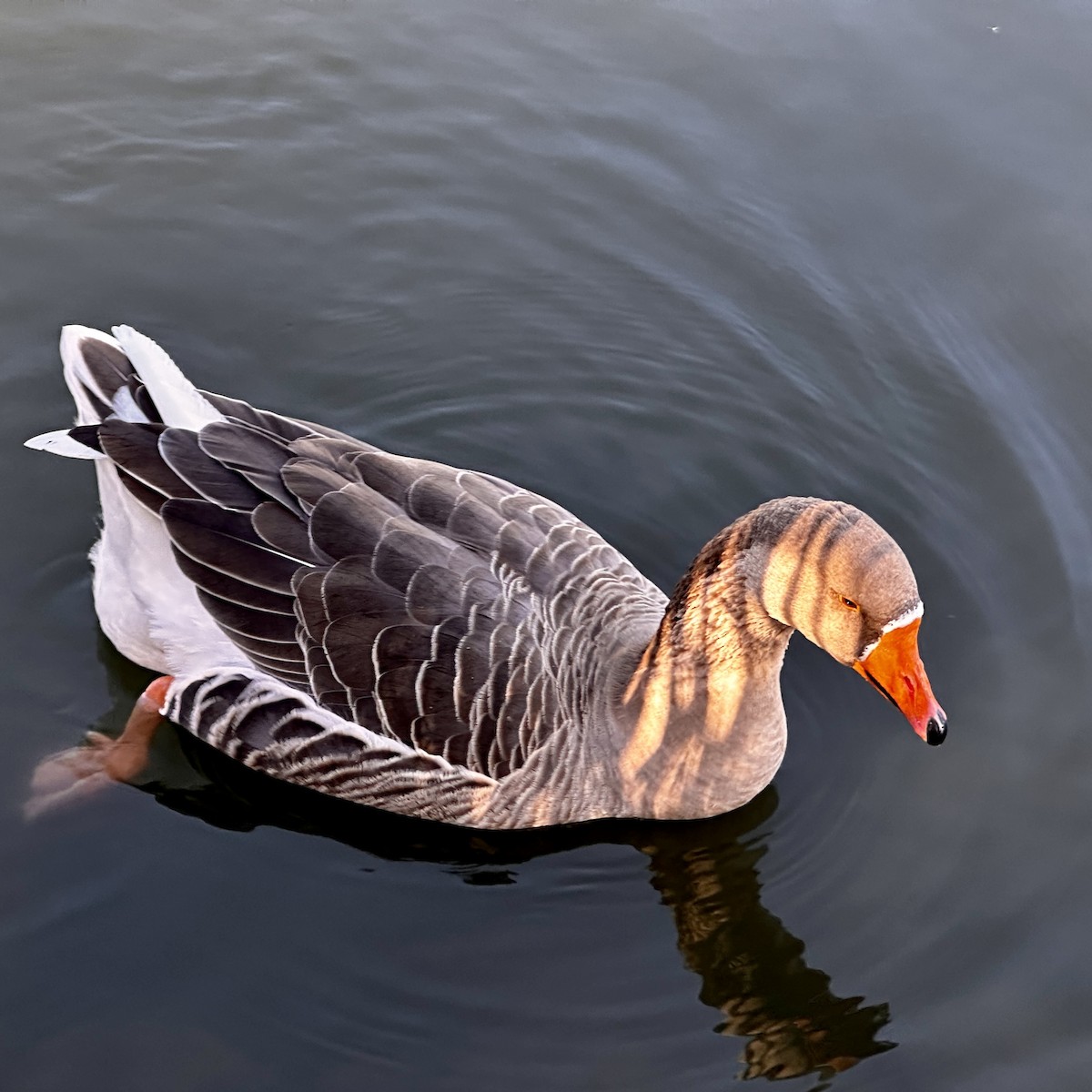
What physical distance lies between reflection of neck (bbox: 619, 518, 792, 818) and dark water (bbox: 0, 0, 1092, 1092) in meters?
0.34

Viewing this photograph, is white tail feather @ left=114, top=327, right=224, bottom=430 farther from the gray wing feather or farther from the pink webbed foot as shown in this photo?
the pink webbed foot

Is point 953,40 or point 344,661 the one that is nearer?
point 344,661

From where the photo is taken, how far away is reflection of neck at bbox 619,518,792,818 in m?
5.09

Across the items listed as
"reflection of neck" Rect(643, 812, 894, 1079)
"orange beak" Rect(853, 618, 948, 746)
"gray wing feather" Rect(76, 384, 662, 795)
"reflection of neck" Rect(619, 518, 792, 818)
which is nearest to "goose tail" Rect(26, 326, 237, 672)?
"gray wing feather" Rect(76, 384, 662, 795)

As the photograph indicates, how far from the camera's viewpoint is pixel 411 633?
17.2 feet

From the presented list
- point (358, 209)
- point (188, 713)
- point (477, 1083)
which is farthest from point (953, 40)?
point (477, 1083)

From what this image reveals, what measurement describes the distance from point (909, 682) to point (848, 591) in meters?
0.44

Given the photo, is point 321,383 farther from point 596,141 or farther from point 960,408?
point 960,408

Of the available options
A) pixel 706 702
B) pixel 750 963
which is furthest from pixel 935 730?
pixel 750 963

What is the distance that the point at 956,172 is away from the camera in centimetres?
914

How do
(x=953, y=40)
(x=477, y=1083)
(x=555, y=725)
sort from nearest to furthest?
1. (x=477, y=1083)
2. (x=555, y=725)
3. (x=953, y=40)

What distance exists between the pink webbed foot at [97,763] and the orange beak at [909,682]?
3059 mm

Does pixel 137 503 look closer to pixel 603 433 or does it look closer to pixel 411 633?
pixel 411 633

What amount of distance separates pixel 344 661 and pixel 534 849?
1.14 metres
